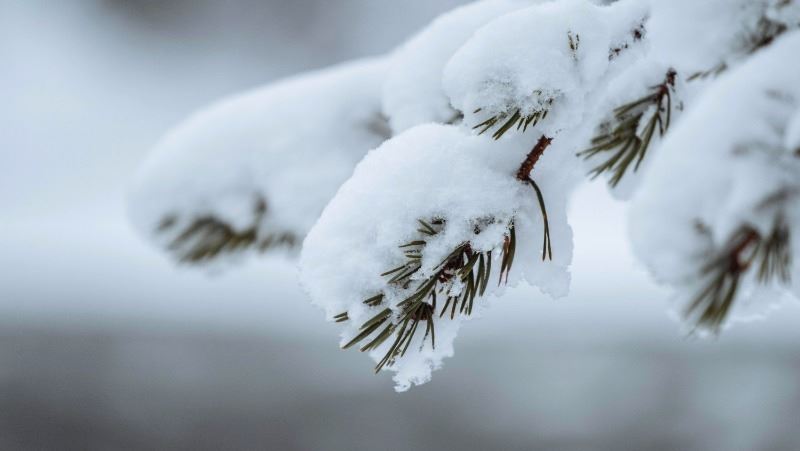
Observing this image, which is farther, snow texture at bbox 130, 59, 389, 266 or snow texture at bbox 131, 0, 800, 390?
snow texture at bbox 130, 59, 389, 266

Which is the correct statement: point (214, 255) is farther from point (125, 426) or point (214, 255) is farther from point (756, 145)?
point (125, 426)

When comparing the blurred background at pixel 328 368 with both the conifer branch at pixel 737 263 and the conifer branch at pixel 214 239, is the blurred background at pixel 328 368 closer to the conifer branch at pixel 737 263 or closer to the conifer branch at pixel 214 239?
the conifer branch at pixel 214 239

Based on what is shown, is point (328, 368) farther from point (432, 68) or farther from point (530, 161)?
point (530, 161)

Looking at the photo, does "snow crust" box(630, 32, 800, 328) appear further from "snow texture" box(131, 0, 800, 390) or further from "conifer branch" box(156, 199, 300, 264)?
"conifer branch" box(156, 199, 300, 264)

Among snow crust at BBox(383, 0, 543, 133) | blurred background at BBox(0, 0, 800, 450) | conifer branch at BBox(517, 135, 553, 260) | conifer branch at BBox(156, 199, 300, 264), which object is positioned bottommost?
conifer branch at BBox(517, 135, 553, 260)

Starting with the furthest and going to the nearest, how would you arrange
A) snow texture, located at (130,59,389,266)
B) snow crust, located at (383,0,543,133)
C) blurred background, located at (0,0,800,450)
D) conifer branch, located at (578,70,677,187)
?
blurred background, located at (0,0,800,450), snow texture, located at (130,59,389,266), snow crust, located at (383,0,543,133), conifer branch, located at (578,70,677,187)

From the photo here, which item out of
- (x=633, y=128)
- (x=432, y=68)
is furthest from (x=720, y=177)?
(x=432, y=68)

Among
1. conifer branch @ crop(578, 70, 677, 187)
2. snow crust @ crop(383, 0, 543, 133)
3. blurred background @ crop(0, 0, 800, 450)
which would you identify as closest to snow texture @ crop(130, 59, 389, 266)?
snow crust @ crop(383, 0, 543, 133)

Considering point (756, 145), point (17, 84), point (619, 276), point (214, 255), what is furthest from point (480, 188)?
point (17, 84)
